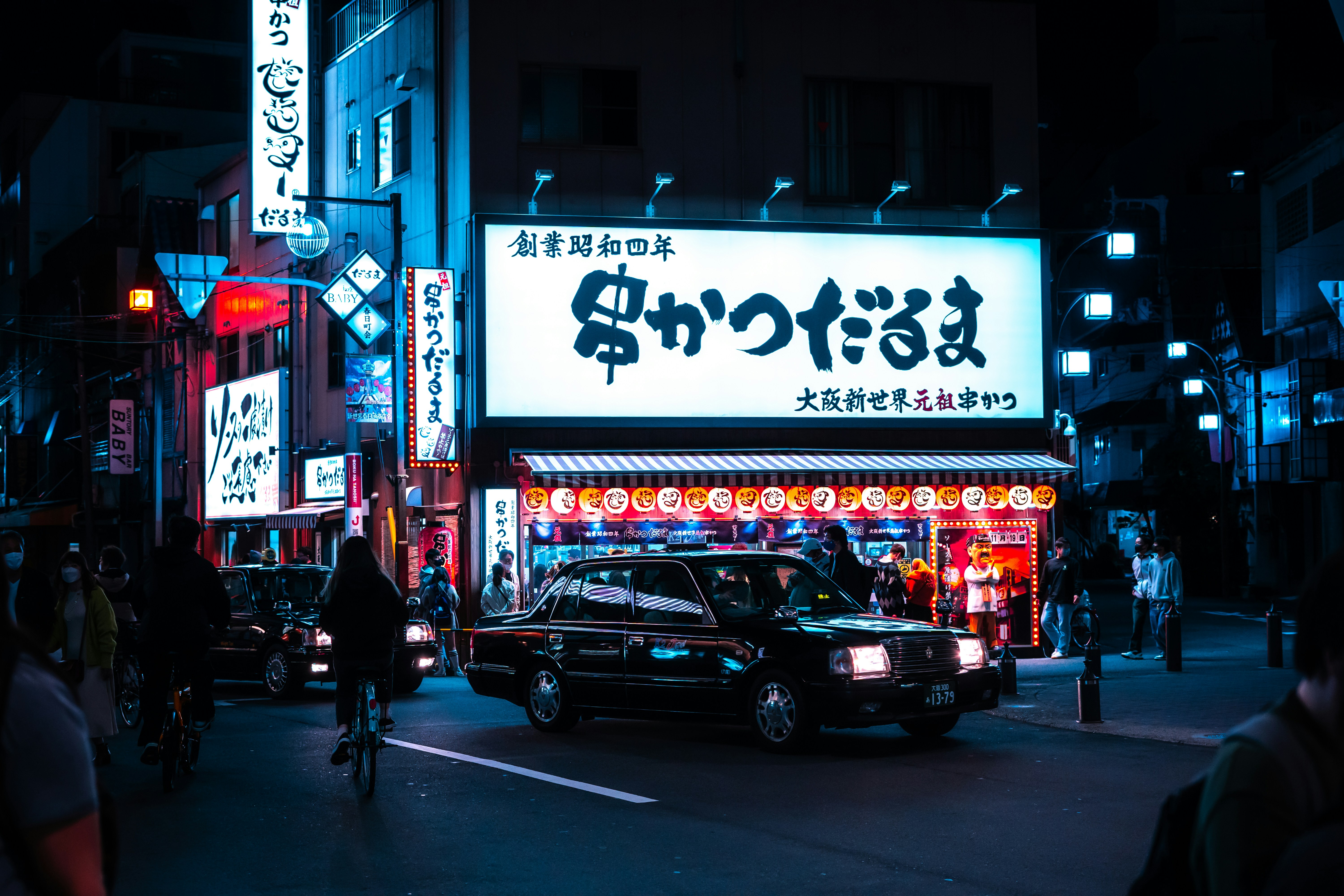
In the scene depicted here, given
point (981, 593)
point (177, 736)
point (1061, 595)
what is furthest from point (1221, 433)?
point (177, 736)

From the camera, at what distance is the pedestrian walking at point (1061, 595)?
21.5m

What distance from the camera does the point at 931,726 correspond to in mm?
12930

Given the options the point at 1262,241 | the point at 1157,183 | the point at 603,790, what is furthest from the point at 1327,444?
the point at 603,790

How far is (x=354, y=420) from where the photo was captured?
22812 mm

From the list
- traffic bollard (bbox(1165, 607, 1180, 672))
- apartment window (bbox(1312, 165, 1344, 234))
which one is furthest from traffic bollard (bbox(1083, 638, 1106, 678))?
apartment window (bbox(1312, 165, 1344, 234))

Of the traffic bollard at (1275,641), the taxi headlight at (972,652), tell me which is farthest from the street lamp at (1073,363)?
the taxi headlight at (972,652)

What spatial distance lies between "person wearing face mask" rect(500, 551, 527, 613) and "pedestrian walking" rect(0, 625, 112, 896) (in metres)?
16.3

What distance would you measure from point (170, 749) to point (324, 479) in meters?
18.3

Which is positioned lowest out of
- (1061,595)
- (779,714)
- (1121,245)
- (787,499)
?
(779,714)

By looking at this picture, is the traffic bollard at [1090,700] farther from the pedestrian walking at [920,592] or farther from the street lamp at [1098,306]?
the street lamp at [1098,306]

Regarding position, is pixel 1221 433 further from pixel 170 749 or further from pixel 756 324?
pixel 170 749

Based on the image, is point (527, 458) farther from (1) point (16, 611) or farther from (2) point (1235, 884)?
(2) point (1235, 884)

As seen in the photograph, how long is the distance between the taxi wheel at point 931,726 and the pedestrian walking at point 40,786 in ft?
34.5

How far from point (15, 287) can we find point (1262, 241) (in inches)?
1799
